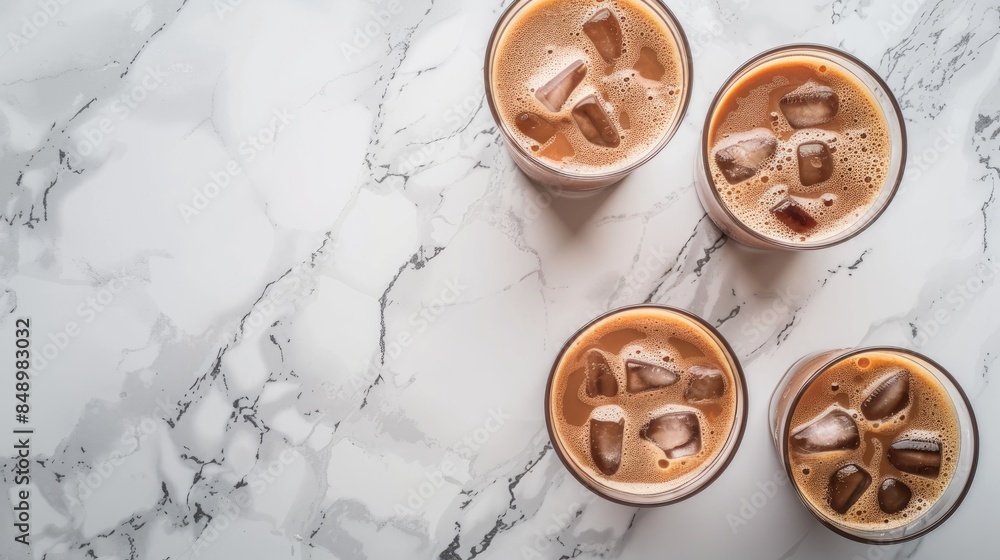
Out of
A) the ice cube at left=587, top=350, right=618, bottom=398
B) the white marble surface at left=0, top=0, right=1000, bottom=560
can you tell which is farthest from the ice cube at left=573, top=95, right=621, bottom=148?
the ice cube at left=587, top=350, right=618, bottom=398

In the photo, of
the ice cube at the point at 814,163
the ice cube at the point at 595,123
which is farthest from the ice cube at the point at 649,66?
the ice cube at the point at 814,163

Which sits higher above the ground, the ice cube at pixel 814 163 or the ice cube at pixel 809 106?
the ice cube at pixel 809 106

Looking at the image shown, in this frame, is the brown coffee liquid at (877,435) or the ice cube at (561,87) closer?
the ice cube at (561,87)

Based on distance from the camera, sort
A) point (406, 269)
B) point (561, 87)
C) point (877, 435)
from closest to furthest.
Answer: point (561, 87) → point (877, 435) → point (406, 269)

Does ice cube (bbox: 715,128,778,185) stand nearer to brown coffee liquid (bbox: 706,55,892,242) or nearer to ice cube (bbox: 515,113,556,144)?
brown coffee liquid (bbox: 706,55,892,242)

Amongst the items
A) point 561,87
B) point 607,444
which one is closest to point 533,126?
point 561,87

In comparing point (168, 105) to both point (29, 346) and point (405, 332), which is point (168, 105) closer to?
point (29, 346)

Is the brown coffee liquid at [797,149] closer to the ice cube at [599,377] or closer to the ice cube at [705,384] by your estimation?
the ice cube at [705,384]

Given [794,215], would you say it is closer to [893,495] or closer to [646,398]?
[646,398]
